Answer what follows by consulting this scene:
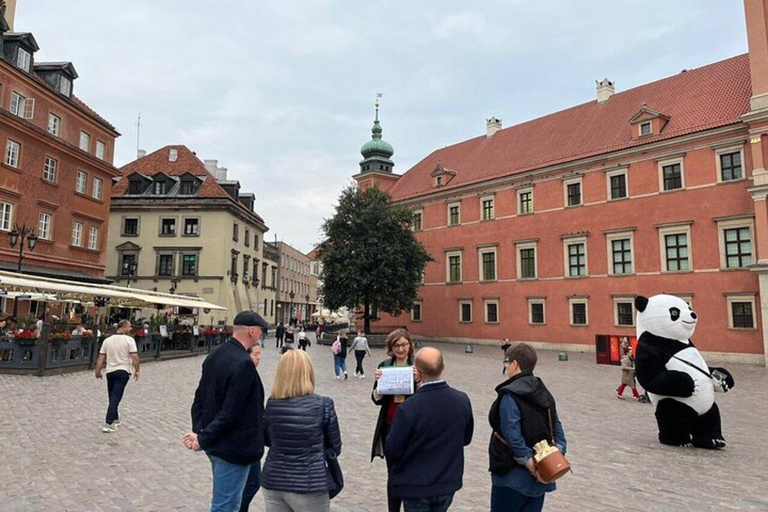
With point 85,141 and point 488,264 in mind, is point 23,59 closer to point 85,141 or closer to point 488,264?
point 85,141

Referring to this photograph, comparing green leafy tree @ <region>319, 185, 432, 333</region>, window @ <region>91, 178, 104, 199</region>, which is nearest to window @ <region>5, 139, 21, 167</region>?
window @ <region>91, 178, 104, 199</region>

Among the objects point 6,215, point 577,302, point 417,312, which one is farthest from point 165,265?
point 577,302

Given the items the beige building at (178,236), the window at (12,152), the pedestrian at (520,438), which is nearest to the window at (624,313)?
the pedestrian at (520,438)

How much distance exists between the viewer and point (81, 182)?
32875 millimetres

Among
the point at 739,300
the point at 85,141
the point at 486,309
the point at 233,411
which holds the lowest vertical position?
the point at 233,411

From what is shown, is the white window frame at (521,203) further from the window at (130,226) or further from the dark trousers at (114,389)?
the window at (130,226)

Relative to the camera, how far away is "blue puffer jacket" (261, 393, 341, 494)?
3.52 meters

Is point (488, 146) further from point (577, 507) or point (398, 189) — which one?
point (577, 507)

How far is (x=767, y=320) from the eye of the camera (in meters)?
24.6

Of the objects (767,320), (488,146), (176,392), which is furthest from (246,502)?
(488,146)

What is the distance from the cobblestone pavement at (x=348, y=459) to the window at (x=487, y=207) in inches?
1028

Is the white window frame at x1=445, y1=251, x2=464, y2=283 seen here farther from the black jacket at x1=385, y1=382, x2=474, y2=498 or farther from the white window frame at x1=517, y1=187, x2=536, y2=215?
the black jacket at x1=385, y1=382, x2=474, y2=498

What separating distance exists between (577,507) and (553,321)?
2999cm

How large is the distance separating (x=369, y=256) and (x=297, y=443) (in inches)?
1294
